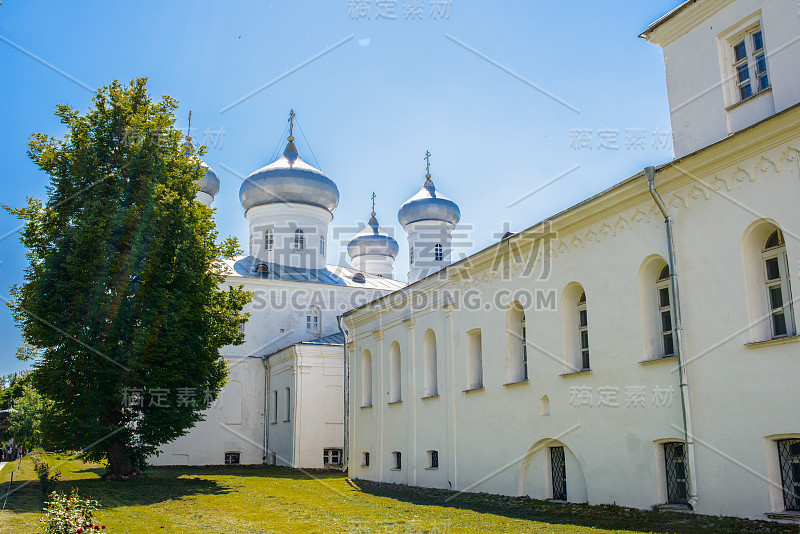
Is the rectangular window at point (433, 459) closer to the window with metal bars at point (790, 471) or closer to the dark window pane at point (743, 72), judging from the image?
the window with metal bars at point (790, 471)

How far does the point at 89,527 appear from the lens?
8.60 m

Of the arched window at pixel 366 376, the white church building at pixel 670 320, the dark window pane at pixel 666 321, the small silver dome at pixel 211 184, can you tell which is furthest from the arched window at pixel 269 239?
the dark window pane at pixel 666 321

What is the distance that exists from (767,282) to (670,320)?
6.57ft

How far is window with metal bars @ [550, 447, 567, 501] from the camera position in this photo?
46.2ft

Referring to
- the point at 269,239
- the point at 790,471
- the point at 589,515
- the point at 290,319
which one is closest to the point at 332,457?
the point at 290,319

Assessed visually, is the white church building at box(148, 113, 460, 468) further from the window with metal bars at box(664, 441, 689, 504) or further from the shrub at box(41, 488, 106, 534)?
the shrub at box(41, 488, 106, 534)

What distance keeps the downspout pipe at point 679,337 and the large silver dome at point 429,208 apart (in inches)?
1106

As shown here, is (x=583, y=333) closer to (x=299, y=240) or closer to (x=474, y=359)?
(x=474, y=359)

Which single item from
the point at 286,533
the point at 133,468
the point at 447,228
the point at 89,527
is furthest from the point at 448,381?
the point at 447,228

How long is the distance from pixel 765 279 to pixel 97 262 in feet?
52.1

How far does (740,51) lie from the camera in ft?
40.2

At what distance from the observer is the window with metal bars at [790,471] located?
31.2 ft

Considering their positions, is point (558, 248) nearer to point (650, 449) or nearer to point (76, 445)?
point (650, 449)

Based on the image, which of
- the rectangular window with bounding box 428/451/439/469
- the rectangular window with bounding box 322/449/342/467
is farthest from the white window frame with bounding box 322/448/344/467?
the rectangular window with bounding box 428/451/439/469
